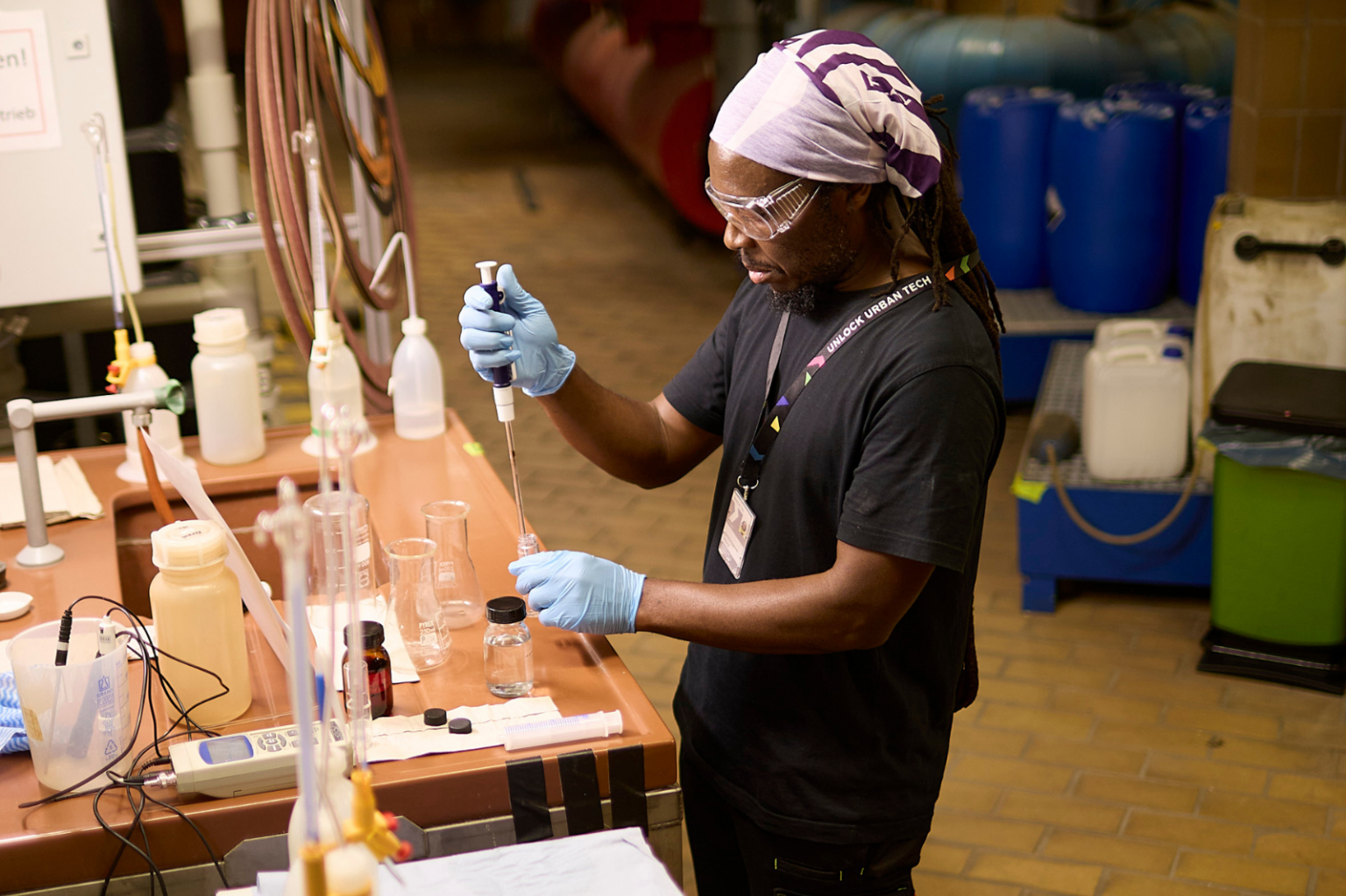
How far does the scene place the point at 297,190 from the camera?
2.54 meters

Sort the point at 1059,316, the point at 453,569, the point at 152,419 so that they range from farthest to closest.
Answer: the point at 1059,316 < the point at 152,419 < the point at 453,569

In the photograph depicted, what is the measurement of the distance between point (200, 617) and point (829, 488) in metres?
0.80

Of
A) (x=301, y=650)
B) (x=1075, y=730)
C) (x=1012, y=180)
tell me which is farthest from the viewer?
(x=1012, y=180)

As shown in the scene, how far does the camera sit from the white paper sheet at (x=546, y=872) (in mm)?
1342

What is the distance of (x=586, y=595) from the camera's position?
5.37 ft

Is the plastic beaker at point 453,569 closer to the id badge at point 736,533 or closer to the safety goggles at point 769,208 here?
the id badge at point 736,533

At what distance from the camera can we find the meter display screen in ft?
4.85

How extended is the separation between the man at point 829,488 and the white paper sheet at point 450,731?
0.12 m

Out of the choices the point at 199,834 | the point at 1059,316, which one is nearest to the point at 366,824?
the point at 199,834

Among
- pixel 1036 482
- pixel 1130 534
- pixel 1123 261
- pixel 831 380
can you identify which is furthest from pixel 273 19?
pixel 1123 261

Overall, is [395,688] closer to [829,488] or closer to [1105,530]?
[829,488]

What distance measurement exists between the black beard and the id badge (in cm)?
26

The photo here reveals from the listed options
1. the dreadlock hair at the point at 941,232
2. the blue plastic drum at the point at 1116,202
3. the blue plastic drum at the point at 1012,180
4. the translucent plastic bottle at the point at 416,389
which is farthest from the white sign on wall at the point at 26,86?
the blue plastic drum at the point at 1116,202

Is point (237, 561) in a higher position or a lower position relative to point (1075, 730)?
A: higher
